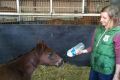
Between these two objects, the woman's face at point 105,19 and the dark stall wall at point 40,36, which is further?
the dark stall wall at point 40,36

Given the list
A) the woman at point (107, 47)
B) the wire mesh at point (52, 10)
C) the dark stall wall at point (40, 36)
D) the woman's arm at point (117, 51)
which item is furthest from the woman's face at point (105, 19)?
the wire mesh at point (52, 10)

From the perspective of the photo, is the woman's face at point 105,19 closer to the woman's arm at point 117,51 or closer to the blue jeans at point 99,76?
the woman's arm at point 117,51

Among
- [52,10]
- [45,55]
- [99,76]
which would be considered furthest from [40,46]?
[52,10]

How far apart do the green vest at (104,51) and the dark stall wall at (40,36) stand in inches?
136

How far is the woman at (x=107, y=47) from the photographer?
369cm

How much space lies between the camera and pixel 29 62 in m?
4.68

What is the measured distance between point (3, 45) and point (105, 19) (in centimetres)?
430

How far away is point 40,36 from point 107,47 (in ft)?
12.6

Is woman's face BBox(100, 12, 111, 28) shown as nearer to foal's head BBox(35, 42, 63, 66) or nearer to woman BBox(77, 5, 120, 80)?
woman BBox(77, 5, 120, 80)

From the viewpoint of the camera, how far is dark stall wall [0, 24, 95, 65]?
24.5 ft

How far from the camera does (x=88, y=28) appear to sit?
7473 millimetres

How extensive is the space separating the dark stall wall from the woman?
3392 millimetres

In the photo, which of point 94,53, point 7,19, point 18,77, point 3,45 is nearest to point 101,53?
point 94,53

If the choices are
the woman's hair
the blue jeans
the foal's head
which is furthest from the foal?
the woman's hair
